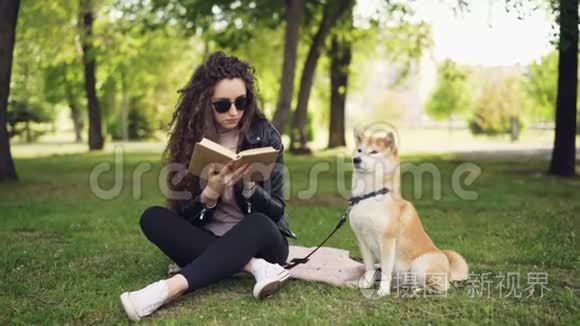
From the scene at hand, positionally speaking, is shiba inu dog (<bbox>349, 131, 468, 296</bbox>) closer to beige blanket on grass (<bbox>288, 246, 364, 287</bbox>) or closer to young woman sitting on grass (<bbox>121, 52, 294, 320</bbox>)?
beige blanket on grass (<bbox>288, 246, 364, 287</bbox>)

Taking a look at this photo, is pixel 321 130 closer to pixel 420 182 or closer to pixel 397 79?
pixel 397 79

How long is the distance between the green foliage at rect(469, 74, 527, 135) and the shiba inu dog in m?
38.2

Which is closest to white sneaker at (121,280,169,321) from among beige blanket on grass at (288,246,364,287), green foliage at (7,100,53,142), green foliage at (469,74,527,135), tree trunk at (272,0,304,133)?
beige blanket on grass at (288,246,364,287)

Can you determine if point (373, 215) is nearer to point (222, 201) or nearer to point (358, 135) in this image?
point (358, 135)

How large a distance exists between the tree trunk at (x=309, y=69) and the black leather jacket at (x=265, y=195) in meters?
14.2

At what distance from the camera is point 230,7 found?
647 inches

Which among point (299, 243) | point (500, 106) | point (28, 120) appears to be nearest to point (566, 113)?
point (299, 243)

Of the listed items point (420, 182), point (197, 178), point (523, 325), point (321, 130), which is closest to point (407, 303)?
point (523, 325)

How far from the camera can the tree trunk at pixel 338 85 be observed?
77.3ft

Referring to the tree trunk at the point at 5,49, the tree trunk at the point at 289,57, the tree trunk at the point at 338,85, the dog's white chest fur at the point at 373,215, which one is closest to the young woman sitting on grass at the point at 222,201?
the dog's white chest fur at the point at 373,215

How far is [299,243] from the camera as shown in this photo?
22.3ft

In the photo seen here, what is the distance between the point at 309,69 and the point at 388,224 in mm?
16270

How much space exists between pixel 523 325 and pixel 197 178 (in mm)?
2460

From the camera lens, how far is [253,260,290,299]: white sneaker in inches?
165
